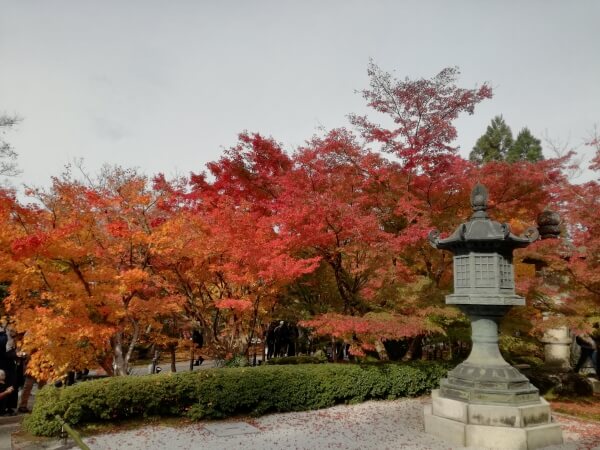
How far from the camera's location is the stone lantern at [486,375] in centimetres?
807

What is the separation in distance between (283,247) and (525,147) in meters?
48.7

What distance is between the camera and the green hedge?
8.94 metres

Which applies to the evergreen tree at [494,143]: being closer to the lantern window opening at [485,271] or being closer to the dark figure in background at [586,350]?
the dark figure in background at [586,350]

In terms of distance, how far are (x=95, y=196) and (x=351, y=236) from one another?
6.53m

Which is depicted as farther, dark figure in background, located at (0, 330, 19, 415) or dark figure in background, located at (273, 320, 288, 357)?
dark figure in background, located at (273, 320, 288, 357)

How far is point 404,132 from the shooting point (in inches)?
508

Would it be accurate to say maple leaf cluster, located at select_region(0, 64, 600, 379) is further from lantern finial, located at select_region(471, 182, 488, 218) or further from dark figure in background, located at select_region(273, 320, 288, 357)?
dark figure in background, located at select_region(273, 320, 288, 357)

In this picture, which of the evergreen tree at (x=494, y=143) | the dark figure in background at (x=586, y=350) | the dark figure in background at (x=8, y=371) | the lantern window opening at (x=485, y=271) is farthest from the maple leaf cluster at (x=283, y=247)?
the evergreen tree at (x=494, y=143)

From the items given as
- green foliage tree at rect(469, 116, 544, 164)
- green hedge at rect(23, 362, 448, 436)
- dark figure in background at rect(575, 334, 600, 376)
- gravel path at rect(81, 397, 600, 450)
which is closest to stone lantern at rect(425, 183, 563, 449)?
gravel path at rect(81, 397, 600, 450)

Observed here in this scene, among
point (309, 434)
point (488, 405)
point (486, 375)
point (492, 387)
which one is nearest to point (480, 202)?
point (486, 375)

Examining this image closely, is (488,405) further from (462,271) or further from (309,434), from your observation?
(309,434)

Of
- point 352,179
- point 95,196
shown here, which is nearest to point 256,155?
point 352,179

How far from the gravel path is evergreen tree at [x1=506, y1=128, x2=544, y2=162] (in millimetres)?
44178

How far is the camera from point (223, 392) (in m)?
10.1
